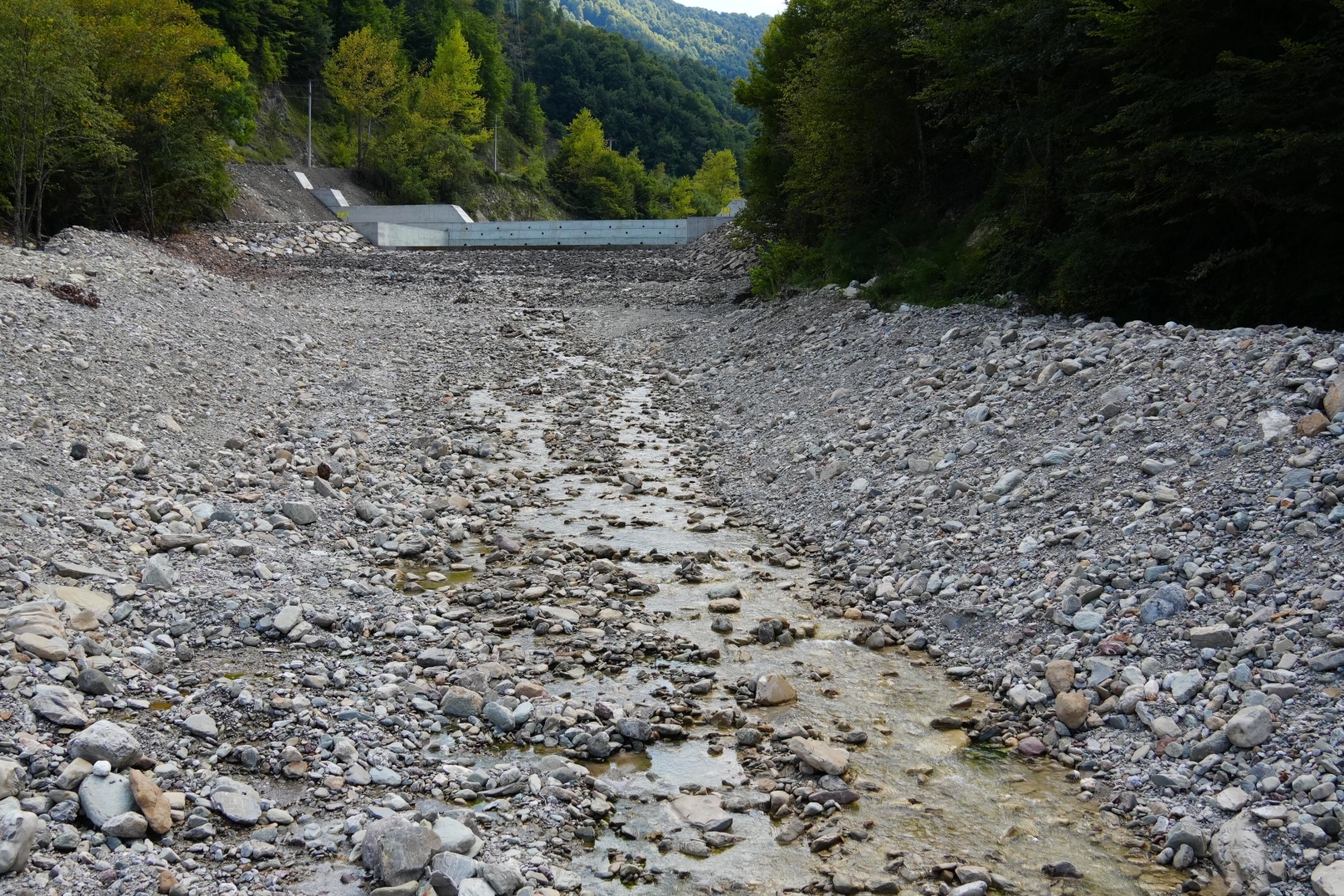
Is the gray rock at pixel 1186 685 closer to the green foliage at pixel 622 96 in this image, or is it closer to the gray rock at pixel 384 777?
the gray rock at pixel 384 777

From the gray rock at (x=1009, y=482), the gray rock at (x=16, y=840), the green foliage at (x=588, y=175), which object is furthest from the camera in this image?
the green foliage at (x=588, y=175)

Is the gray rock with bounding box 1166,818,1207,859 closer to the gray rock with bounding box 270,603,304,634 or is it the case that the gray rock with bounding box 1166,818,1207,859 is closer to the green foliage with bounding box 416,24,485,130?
the gray rock with bounding box 270,603,304,634

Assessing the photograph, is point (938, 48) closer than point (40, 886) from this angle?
No

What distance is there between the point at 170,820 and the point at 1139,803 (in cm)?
516

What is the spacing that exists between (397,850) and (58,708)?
7.40 feet

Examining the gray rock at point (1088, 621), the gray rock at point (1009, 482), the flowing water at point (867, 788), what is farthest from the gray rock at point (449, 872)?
the gray rock at point (1009, 482)

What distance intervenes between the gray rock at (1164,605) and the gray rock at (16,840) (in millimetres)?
6694

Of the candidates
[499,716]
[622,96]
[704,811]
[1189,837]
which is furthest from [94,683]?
[622,96]

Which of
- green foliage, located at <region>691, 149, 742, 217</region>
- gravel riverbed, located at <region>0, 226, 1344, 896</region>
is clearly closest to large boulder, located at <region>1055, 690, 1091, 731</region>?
gravel riverbed, located at <region>0, 226, 1344, 896</region>

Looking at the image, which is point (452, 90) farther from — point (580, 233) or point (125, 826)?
point (125, 826)

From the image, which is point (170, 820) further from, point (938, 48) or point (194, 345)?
point (938, 48)

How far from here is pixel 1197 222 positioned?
12.9 meters

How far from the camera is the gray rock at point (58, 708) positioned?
17.4 feet

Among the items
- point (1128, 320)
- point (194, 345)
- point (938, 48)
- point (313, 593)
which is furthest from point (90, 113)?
point (1128, 320)
